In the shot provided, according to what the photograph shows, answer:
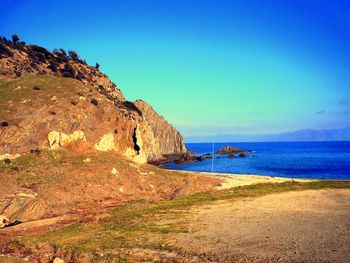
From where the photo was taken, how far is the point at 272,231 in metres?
20.0

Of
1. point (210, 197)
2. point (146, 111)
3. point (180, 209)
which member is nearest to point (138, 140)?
point (210, 197)

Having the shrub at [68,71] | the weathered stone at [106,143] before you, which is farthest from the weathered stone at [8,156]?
the shrub at [68,71]

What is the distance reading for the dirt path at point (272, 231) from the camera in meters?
15.7

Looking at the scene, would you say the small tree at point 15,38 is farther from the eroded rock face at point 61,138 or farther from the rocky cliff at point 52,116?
the eroded rock face at point 61,138

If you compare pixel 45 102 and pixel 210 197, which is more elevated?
pixel 45 102

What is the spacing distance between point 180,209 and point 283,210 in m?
9.21

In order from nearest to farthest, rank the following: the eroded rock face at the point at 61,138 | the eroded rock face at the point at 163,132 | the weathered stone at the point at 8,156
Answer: the weathered stone at the point at 8,156, the eroded rock face at the point at 61,138, the eroded rock face at the point at 163,132

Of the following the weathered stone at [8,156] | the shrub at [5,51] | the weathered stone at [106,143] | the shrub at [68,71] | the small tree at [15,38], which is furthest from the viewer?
the small tree at [15,38]

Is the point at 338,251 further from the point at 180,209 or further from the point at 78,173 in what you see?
the point at 78,173

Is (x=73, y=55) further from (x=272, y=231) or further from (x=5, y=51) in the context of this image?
(x=272, y=231)

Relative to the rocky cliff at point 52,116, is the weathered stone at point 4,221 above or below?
below

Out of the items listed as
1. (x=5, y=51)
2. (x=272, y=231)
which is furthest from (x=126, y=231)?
(x=5, y=51)

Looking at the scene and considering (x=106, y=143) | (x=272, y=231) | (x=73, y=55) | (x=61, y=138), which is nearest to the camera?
(x=272, y=231)

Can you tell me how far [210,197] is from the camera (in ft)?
115
